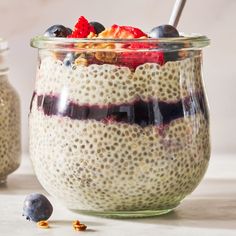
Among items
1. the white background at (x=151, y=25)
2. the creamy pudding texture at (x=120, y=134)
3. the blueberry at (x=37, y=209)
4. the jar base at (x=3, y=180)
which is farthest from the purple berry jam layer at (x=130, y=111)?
the white background at (x=151, y=25)

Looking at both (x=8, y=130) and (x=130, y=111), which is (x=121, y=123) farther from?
(x=8, y=130)

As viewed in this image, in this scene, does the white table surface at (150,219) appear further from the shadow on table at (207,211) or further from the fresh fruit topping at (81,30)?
the fresh fruit topping at (81,30)

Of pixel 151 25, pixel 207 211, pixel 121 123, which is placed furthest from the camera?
pixel 151 25

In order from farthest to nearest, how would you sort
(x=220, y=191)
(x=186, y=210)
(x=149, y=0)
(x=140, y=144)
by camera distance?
(x=149, y=0), (x=220, y=191), (x=186, y=210), (x=140, y=144)

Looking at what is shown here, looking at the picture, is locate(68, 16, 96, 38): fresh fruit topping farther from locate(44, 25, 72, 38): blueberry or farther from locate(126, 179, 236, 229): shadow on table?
locate(126, 179, 236, 229): shadow on table

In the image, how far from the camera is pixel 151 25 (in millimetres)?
1471

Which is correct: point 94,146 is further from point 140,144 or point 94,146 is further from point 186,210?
point 186,210

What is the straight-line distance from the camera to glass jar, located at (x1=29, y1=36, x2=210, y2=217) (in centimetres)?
97

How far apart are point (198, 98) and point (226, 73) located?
466 millimetres

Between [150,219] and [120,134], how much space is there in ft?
0.41

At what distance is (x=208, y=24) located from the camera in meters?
1.46

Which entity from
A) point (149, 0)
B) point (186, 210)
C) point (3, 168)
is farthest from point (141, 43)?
point (149, 0)

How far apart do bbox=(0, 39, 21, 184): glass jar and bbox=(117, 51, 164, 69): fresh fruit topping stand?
0.28 metres

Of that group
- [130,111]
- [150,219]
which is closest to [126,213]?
[150,219]
